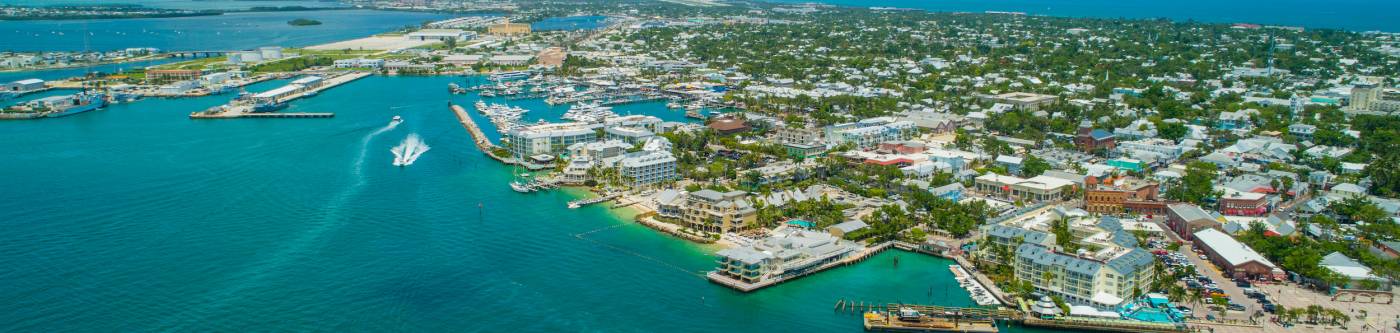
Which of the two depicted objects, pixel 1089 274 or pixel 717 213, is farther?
pixel 717 213

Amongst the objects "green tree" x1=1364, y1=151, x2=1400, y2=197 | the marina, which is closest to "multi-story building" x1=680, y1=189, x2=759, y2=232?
the marina

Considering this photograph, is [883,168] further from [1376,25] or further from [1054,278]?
[1376,25]

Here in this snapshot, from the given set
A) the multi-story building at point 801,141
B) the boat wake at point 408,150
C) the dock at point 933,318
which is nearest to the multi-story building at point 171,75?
the boat wake at point 408,150

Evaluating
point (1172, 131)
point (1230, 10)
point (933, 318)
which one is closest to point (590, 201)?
point (933, 318)

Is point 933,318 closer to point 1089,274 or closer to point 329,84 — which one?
point 1089,274

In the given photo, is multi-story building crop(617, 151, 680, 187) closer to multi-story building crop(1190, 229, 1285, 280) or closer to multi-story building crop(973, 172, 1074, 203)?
multi-story building crop(973, 172, 1074, 203)

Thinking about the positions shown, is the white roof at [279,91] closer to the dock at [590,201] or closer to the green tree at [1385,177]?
the dock at [590,201]
